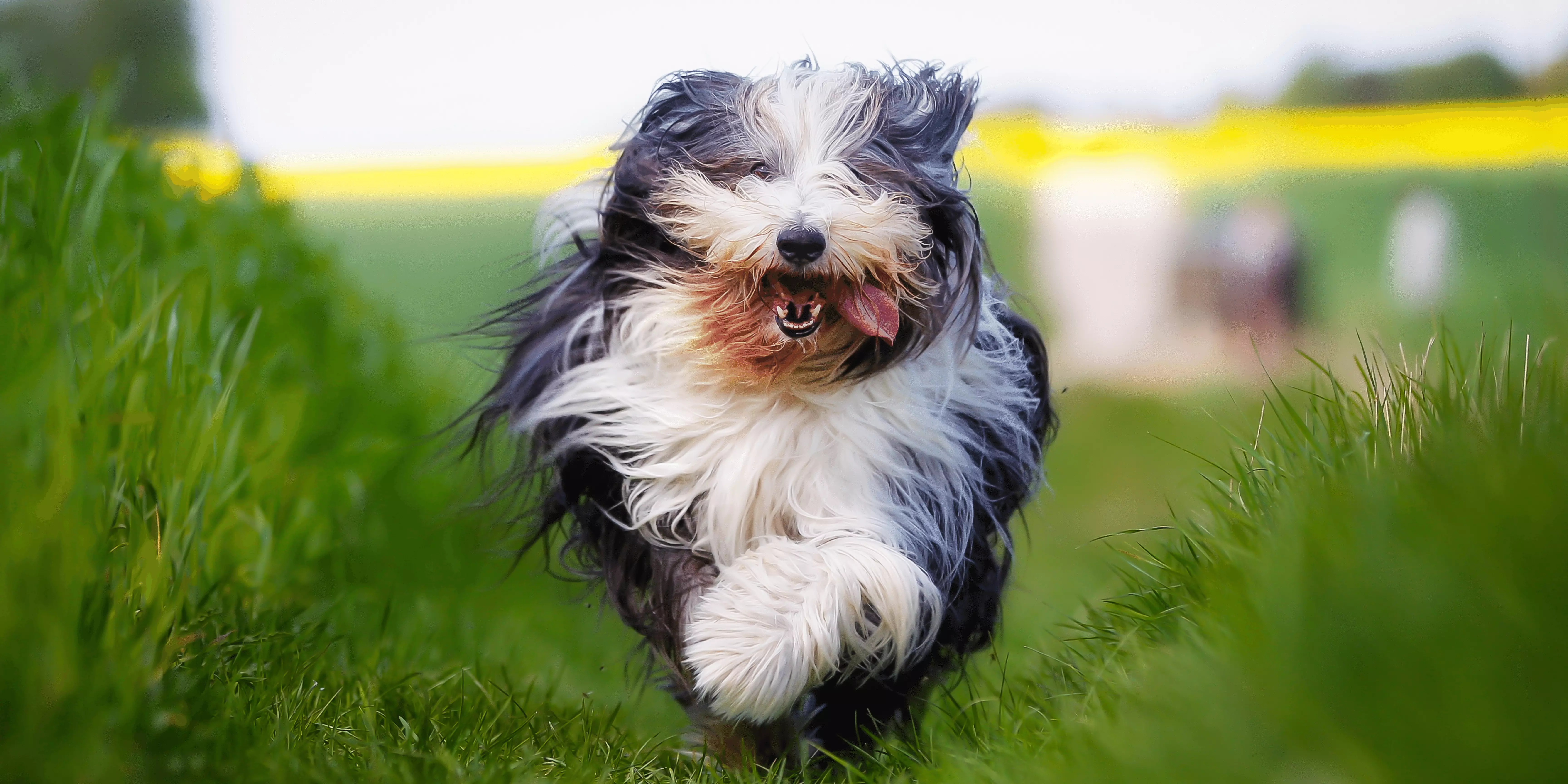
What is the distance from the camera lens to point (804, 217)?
203 cm

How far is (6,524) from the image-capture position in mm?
1417

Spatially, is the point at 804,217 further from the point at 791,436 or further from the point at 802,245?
the point at 791,436

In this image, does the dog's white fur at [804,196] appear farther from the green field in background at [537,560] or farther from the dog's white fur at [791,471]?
the green field in background at [537,560]

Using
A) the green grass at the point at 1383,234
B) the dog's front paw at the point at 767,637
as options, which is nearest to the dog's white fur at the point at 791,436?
the dog's front paw at the point at 767,637

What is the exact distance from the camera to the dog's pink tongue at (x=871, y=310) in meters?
Answer: 2.12

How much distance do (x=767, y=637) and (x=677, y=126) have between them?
3.65 ft

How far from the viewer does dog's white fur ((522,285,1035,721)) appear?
2059mm

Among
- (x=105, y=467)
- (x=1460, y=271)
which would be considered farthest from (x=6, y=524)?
(x=1460, y=271)

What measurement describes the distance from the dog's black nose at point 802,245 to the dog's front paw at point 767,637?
0.57 metres

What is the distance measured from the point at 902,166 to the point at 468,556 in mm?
2789

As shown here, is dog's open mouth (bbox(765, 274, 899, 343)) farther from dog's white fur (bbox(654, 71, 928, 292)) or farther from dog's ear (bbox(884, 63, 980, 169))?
dog's ear (bbox(884, 63, 980, 169))

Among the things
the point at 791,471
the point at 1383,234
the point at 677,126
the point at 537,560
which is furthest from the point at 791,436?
the point at 1383,234

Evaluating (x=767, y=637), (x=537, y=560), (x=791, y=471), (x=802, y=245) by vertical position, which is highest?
(x=802, y=245)

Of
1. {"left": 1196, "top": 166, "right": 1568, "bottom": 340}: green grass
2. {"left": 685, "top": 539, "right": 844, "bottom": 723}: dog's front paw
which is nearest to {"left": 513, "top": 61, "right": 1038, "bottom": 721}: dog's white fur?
{"left": 685, "top": 539, "right": 844, "bottom": 723}: dog's front paw
